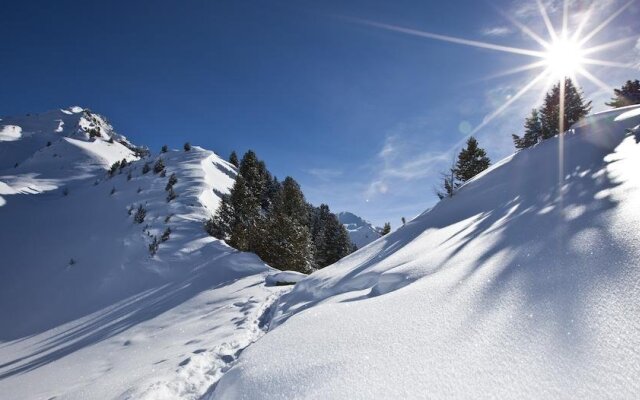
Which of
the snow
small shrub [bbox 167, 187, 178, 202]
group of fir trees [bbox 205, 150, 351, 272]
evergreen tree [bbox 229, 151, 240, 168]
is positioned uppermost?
evergreen tree [bbox 229, 151, 240, 168]

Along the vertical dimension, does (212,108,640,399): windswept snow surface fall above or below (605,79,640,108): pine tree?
below

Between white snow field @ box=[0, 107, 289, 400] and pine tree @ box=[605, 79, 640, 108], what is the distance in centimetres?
3205

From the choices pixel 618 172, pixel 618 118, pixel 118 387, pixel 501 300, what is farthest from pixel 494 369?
pixel 618 118

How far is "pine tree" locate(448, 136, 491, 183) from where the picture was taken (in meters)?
29.8

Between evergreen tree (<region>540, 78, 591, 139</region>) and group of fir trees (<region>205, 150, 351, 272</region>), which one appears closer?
group of fir trees (<region>205, 150, 351, 272</region>)

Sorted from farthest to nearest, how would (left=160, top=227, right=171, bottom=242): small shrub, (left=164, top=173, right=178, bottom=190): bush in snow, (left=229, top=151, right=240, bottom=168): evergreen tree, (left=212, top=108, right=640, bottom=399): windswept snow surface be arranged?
(left=229, top=151, right=240, bottom=168): evergreen tree → (left=164, top=173, right=178, bottom=190): bush in snow → (left=160, top=227, right=171, bottom=242): small shrub → (left=212, top=108, right=640, bottom=399): windswept snow surface

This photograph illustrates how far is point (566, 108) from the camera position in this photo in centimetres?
2739

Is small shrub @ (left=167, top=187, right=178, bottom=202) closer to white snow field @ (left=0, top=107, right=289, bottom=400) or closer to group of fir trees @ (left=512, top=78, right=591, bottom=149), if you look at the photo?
white snow field @ (left=0, top=107, right=289, bottom=400)

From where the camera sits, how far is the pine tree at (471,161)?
1174 inches

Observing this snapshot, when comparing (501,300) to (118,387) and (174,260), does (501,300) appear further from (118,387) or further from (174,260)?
(174,260)

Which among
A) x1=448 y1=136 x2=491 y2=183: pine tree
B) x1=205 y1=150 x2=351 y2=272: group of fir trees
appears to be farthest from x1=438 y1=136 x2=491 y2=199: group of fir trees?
x1=205 y1=150 x2=351 y2=272: group of fir trees

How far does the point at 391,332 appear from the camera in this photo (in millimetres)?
3543

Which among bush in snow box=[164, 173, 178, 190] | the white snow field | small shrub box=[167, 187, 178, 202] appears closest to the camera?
the white snow field

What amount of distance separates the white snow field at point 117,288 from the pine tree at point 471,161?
910 inches
